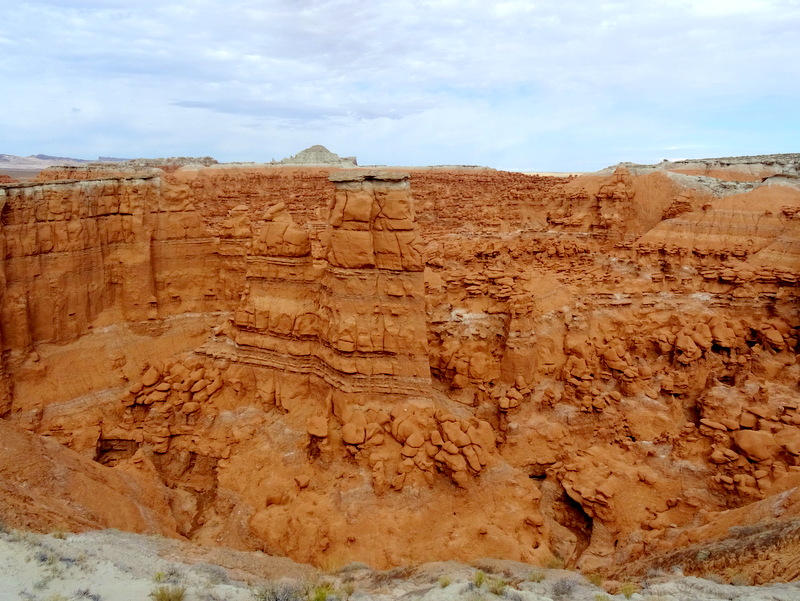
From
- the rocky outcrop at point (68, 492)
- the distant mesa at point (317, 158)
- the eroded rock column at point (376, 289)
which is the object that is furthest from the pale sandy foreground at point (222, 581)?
the distant mesa at point (317, 158)

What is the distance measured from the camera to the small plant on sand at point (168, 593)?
20.0 ft

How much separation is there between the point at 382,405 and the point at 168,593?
9.03m

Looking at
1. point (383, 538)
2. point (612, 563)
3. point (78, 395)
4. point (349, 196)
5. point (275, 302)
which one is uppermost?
point (349, 196)

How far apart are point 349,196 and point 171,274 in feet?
36.0

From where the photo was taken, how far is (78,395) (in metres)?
17.3

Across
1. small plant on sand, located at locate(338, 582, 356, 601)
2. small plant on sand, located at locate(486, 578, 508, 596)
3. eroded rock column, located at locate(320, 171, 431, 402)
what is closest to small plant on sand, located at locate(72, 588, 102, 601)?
small plant on sand, located at locate(338, 582, 356, 601)

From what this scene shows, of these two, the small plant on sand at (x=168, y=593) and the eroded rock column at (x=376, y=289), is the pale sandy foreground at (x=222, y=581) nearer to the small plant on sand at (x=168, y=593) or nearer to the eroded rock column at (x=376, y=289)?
the small plant on sand at (x=168, y=593)

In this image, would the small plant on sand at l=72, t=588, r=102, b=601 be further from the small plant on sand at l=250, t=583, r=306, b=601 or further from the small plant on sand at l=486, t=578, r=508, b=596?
the small plant on sand at l=486, t=578, r=508, b=596

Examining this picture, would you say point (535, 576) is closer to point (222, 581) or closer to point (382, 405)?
point (222, 581)

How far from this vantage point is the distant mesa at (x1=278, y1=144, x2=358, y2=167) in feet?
263

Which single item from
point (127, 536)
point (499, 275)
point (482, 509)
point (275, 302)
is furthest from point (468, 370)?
point (127, 536)

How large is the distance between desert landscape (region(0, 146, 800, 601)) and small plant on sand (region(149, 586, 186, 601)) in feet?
0.28

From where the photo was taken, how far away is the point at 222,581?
7.48 metres

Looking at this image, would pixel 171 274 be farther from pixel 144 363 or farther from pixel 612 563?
pixel 612 563
